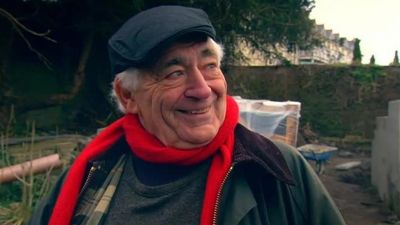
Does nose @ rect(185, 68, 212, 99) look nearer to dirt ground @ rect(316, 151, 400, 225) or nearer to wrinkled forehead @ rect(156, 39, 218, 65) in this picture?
wrinkled forehead @ rect(156, 39, 218, 65)

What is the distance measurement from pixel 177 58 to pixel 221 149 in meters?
0.32

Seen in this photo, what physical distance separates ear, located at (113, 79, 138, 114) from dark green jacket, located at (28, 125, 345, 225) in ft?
1.51

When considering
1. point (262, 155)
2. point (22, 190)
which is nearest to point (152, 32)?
point (262, 155)

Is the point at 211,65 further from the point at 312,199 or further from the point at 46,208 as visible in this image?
the point at 46,208

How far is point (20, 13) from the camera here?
9555 millimetres

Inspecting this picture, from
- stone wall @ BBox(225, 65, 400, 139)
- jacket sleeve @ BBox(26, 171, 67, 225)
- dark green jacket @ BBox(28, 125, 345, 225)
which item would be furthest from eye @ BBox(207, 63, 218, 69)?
stone wall @ BBox(225, 65, 400, 139)

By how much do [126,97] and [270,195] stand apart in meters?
0.65

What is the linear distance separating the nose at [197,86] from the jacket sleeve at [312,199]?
0.34m

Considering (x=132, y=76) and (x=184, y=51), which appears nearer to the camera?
(x=184, y=51)

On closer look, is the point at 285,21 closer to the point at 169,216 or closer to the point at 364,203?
the point at 364,203

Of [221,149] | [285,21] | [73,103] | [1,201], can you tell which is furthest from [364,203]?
[221,149]

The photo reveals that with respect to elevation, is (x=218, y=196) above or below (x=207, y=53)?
below

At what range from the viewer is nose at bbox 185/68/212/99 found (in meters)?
1.52

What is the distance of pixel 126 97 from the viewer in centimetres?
175
